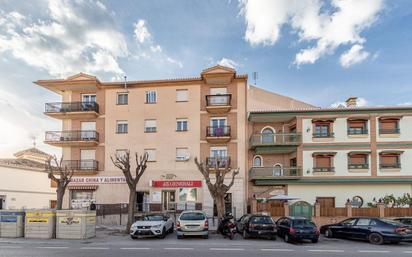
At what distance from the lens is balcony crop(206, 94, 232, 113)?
93.1ft

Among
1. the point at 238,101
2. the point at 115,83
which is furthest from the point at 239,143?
the point at 115,83

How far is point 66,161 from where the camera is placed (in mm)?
30031

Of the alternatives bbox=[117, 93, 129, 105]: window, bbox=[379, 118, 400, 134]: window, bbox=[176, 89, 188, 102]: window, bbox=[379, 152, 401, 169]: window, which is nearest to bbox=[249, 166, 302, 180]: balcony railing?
bbox=[379, 152, 401, 169]: window

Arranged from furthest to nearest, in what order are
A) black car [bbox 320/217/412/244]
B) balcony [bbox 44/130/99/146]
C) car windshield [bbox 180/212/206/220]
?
balcony [bbox 44/130/99/146] → car windshield [bbox 180/212/206/220] → black car [bbox 320/217/412/244]

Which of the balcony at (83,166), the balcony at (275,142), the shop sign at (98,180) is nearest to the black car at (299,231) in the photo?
the balcony at (275,142)

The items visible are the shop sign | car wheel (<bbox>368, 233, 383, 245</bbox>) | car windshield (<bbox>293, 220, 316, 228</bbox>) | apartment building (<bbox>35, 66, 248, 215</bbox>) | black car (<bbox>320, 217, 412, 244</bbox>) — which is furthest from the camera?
the shop sign

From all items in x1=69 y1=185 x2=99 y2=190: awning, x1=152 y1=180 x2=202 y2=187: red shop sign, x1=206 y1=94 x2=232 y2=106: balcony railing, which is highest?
x1=206 y1=94 x2=232 y2=106: balcony railing

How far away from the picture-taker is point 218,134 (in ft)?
93.1

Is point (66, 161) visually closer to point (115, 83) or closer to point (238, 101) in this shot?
point (115, 83)

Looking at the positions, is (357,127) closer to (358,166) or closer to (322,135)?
(322,135)

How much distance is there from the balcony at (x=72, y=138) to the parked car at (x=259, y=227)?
18.5 m

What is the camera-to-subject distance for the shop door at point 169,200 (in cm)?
2852

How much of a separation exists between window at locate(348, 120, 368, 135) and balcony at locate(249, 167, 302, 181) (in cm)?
573

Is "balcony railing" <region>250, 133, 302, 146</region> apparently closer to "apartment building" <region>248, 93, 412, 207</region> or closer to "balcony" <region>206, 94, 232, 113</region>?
"apartment building" <region>248, 93, 412, 207</region>
